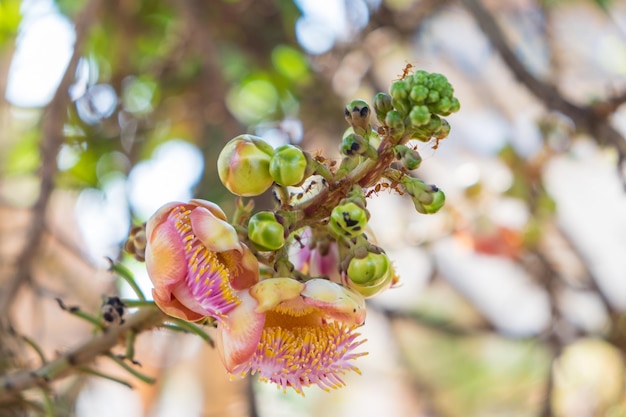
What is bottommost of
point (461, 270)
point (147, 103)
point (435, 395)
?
point (435, 395)

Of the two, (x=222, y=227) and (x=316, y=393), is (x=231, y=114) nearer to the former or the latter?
(x=222, y=227)

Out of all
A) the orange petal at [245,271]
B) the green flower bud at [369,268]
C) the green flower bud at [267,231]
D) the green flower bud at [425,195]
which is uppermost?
the green flower bud at [425,195]

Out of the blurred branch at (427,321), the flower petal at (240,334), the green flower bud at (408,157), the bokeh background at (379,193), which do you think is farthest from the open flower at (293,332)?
the blurred branch at (427,321)

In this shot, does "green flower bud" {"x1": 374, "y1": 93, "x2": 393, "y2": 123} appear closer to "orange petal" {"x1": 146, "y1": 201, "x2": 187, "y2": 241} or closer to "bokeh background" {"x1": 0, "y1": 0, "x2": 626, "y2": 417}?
"orange petal" {"x1": 146, "y1": 201, "x2": 187, "y2": 241}

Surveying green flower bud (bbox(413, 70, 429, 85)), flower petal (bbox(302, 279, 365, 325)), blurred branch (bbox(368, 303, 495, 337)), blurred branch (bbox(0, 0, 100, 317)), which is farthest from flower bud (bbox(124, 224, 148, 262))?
blurred branch (bbox(368, 303, 495, 337))

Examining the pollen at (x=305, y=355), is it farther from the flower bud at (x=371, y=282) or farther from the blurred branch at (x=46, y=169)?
the blurred branch at (x=46, y=169)

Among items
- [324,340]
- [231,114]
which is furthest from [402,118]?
[231,114]
